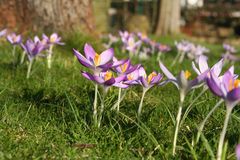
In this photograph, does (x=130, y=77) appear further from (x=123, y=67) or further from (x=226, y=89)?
(x=226, y=89)

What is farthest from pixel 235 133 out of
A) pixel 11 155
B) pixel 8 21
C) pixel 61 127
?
pixel 8 21

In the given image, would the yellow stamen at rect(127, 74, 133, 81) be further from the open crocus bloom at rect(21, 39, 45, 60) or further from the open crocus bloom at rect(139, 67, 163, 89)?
the open crocus bloom at rect(21, 39, 45, 60)

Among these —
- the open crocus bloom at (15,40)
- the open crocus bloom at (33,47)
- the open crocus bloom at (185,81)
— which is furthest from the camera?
the open crocus bloom at (15,40)

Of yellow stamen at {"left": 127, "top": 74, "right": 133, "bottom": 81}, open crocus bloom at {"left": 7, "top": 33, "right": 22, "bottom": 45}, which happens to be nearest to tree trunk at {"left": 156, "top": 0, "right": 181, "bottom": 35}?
open crocus bloom at {"left": 7, "top": 33, "right": 22, "bottom": 45}

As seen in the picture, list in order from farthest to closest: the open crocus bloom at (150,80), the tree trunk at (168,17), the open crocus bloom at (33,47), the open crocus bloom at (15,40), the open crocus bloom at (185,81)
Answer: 1. the tree trunk at (168,17)
2. the open crocus bloom at (15,40)
3. the open crocus bloom at (33,47)
4. the open crocus bloom at (150,80)
5. the open crocus bloom at (185,81)

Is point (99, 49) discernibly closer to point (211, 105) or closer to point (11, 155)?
point (211, 105)

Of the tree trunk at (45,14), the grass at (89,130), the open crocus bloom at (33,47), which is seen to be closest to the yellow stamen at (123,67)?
the grass at (89,130)

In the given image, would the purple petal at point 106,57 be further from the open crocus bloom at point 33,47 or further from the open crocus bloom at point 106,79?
the open crocus bloom at point 33,47

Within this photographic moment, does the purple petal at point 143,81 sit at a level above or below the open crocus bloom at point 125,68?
below
